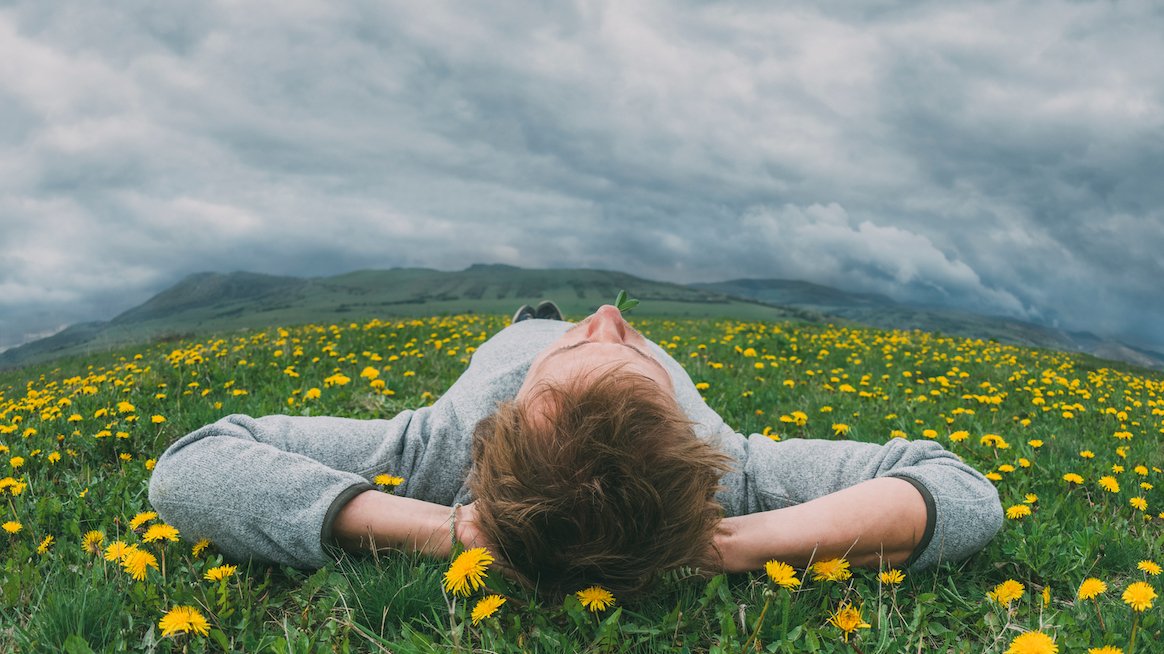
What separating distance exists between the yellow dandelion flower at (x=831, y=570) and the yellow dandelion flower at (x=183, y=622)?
2.11m

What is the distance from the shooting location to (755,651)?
84.0 inches

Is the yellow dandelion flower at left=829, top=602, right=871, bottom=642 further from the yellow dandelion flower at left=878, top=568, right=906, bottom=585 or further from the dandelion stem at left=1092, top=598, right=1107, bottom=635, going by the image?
the dandelion stem at left=1092, top=598, right=1107, bottom=635

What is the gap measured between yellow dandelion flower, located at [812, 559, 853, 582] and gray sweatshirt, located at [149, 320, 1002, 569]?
15.9 inches

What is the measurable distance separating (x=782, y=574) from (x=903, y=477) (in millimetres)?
688

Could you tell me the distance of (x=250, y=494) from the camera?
92.5 inches

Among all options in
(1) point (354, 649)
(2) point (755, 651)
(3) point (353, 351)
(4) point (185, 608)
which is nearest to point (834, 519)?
(2) point (755, 651)

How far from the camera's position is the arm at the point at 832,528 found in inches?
91.7

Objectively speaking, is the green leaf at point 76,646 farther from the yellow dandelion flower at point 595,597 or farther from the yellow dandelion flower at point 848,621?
the yellow dandelion flower at point 848,621

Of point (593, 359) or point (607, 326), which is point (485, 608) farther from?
point (607, 326)

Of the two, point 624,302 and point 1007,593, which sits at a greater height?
point 624,302

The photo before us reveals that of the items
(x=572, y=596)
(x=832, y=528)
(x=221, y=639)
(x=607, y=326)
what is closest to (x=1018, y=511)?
(x=832, y=528)

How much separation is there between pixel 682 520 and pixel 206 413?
172 inches

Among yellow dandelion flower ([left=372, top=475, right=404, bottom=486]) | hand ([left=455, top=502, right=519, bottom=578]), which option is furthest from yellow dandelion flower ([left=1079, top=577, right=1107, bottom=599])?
yellow dandelion flower ([left=372, top=475, right=404, bottom=486])

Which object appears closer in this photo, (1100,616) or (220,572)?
(1100,616)
